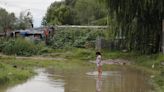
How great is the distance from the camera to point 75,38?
1930 inches

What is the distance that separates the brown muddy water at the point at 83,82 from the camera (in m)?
20.4

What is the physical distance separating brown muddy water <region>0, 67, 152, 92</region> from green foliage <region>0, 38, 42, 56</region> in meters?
14.5

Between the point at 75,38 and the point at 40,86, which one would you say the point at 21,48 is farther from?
the point at 40,86

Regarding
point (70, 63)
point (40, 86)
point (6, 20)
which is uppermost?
point (6, 20)

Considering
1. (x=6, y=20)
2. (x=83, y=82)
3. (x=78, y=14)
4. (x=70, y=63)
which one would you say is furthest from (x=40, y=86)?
(x=78, y=14)

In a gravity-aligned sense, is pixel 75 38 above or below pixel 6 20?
below

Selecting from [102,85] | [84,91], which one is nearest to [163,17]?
[102,85]

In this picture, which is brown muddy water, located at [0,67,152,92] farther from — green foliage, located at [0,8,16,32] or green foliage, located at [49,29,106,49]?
green foliage, located at [0,8,16,32]

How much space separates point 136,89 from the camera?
69.6 feet

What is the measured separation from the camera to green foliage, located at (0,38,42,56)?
146 feet

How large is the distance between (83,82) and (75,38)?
25770 millimetres

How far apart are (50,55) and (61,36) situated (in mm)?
6752

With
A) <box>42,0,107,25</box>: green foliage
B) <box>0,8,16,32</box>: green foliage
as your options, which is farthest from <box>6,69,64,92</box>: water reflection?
<box>42,0,107,25</box>: green foliage

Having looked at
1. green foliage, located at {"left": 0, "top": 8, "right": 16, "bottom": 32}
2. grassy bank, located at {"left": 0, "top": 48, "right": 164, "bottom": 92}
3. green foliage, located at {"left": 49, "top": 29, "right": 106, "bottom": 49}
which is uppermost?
green foliage, located at {"left": 0, "top": 8, "right": 16, "bottom": 32}
